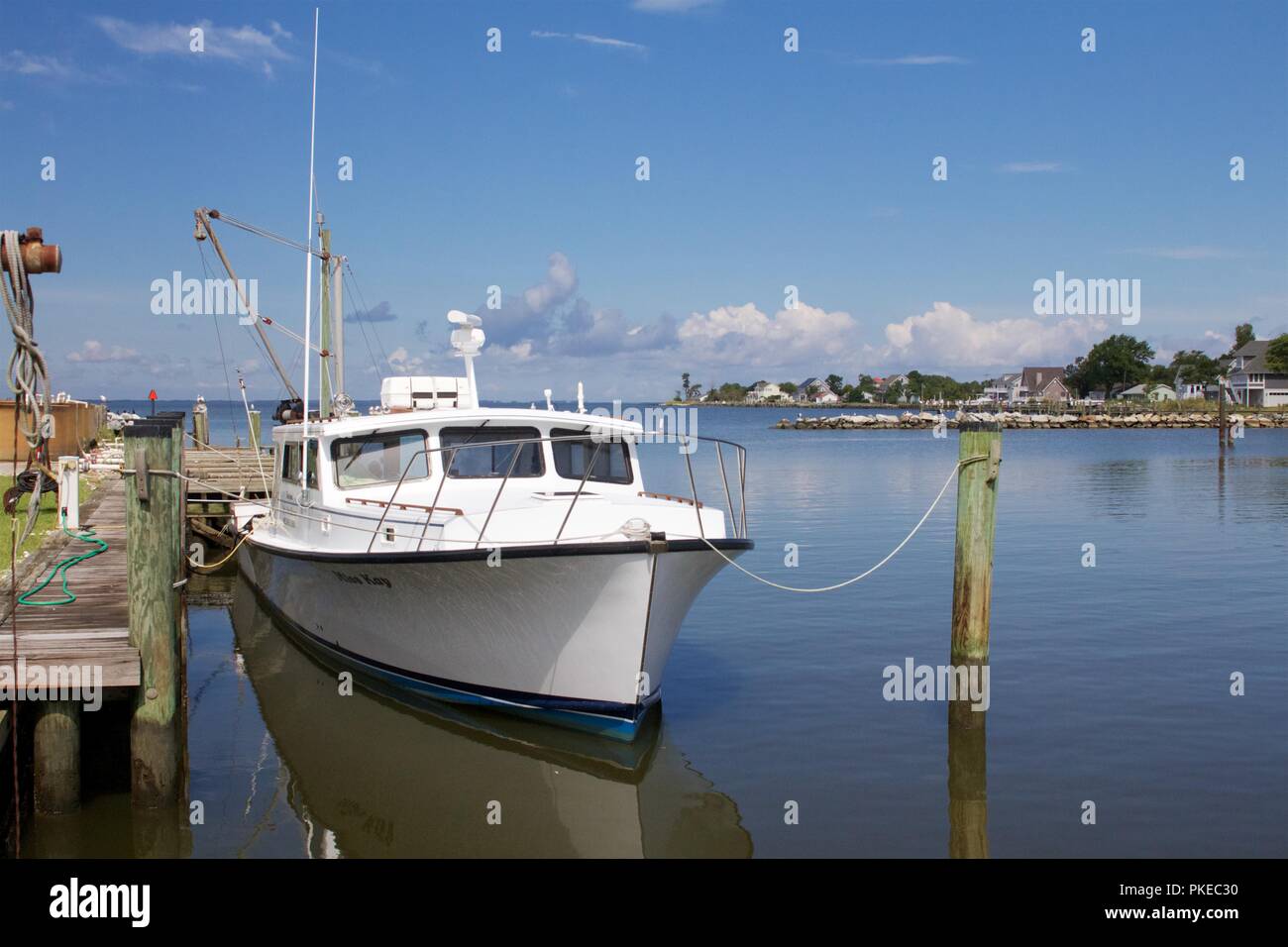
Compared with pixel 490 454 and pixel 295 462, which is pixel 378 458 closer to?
pixel 490 454

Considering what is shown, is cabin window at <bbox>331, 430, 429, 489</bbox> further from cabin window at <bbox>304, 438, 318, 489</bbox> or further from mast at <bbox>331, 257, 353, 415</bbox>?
mast at <bbox>331, 257, 353, 415</bbox>

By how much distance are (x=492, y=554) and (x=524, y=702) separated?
1.75 meters

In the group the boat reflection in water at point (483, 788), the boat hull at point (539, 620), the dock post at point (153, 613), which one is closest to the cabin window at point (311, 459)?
the boat hull at point (539, 620)

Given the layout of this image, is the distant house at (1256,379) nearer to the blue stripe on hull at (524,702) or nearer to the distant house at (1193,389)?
the distant house at (1193,389)

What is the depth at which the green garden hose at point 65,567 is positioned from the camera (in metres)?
10.7

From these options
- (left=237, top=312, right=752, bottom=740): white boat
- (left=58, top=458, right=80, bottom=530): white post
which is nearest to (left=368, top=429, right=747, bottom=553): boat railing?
(left=237, top=312, right=752, bottom=740): white boat

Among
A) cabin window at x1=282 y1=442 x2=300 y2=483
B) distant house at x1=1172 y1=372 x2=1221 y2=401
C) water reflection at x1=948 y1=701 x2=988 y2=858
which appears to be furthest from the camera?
distant house at x1=1172 y1=372 x2=1221 y2=401

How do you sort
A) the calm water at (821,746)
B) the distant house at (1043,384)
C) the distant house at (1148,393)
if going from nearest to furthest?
the calm water at (821,746), the distant house at (1148,393), the distant house at (1043,384)

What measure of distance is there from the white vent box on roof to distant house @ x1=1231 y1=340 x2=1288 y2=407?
110 meters

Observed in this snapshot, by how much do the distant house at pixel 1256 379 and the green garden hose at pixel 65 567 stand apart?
368ft

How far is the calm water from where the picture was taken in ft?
29.1

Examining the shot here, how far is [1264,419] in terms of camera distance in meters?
89.2
